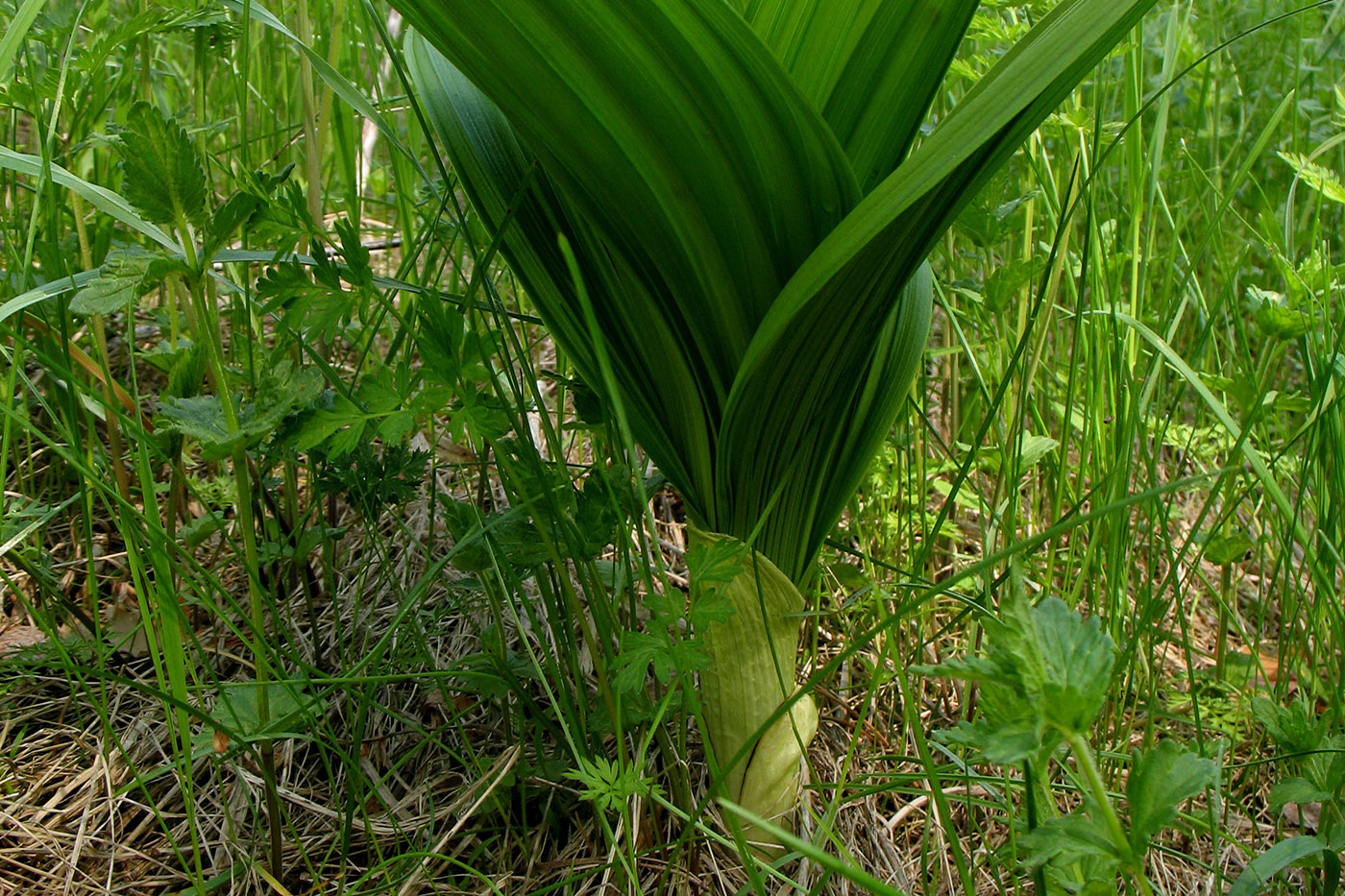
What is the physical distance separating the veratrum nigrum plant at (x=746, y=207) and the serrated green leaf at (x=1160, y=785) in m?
0.21

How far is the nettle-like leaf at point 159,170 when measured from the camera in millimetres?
704

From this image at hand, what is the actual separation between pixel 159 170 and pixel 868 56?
0.51 meters

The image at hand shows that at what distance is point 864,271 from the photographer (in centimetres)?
63

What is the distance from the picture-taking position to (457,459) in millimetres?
1327

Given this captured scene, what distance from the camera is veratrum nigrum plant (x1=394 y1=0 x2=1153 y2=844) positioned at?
0.55 m

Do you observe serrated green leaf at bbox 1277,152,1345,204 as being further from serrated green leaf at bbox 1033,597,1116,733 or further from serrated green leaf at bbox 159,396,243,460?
serrated green leaf at bbox 159,396,243,460

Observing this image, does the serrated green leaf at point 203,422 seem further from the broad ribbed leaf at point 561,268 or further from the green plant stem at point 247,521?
the broad ribbed leaf at point 561,268

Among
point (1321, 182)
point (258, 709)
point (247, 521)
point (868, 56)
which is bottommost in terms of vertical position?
point (258, 709)

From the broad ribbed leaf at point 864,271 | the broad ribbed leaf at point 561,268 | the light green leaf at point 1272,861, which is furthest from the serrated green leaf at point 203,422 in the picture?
the light green leaf at point 1272,861

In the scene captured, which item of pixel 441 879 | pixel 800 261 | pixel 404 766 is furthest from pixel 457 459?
pixel 800 261

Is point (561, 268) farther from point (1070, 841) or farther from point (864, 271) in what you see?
point (1070, 841)

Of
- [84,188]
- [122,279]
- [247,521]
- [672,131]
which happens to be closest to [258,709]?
[247,521]

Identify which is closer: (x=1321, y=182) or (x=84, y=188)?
(x=84, y=188)

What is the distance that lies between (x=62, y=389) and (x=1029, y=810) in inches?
43.5
